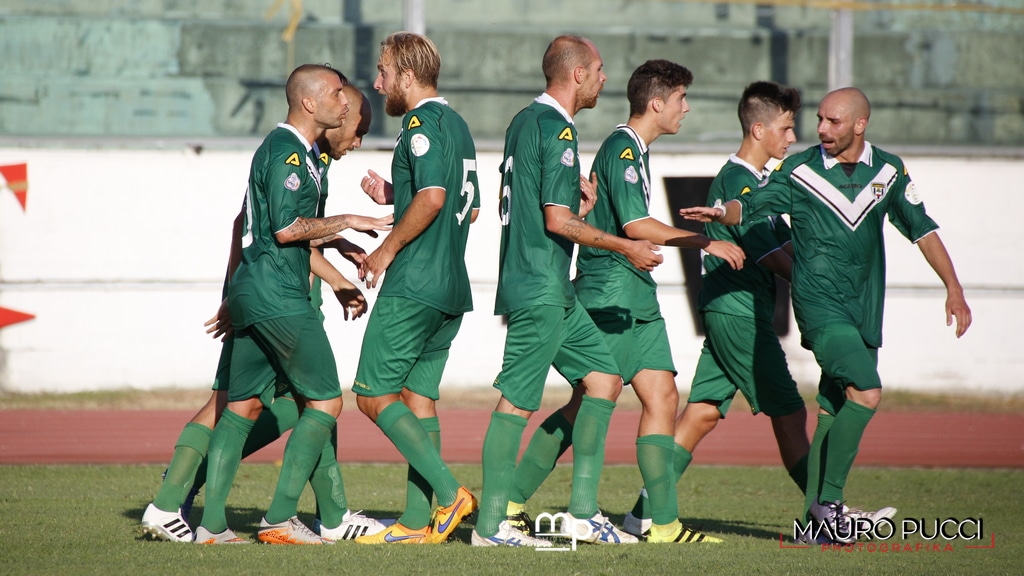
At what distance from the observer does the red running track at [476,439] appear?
9.45m

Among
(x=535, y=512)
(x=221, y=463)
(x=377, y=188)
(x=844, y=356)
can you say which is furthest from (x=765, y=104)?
(x=221, y=463)

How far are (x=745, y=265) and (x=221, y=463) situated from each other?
9.98 ft

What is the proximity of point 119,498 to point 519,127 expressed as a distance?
3.65 meters

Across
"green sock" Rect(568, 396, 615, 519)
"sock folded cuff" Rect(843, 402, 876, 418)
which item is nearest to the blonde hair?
"green sock" Rect(568, 396, 615, 519)

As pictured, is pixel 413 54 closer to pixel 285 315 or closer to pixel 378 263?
pixel 378 263

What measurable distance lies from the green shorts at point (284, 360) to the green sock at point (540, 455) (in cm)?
114

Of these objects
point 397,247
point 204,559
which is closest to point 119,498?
point 204,559

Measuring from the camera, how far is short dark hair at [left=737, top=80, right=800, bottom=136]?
263 inches

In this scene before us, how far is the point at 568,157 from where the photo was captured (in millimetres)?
5531

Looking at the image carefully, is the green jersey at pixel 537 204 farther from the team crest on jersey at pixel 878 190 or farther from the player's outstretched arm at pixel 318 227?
the team crest on jersey at pixel 878 190

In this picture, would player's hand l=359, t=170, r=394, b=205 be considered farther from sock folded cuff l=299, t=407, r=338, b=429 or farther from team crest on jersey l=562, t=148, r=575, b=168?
sock folded cuff l=299, t=407, r=338, b=429

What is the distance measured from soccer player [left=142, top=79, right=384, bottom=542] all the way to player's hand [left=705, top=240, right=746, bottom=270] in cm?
176

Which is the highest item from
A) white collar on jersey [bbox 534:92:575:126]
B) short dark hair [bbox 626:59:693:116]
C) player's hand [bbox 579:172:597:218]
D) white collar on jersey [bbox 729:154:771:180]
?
short dark hair [bbox 626:59:693:116]

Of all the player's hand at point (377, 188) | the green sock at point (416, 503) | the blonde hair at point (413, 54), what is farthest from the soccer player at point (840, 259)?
the green sock at point (416, 503)
